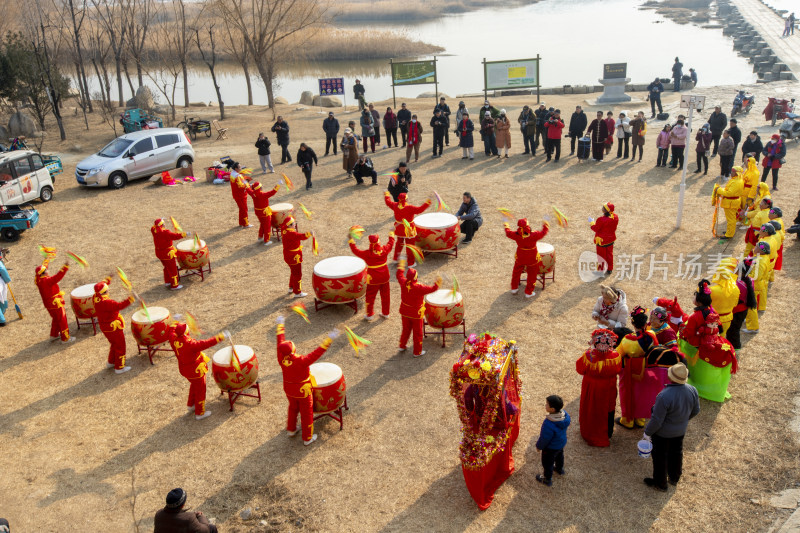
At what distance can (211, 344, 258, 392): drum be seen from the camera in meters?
8.04

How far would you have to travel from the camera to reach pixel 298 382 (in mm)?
7242

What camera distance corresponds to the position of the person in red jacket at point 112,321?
29.0 feet

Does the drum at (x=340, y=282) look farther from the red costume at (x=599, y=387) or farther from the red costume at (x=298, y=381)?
the red costume at (x=599, y=387)

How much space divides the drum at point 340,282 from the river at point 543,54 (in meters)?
28.4

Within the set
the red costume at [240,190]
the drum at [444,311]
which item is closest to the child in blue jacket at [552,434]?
the drum at [444,311]

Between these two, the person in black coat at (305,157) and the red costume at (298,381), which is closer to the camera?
the red costume at (298,381)

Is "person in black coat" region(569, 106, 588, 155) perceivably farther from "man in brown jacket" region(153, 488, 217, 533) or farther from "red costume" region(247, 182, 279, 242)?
"man in brown jacket" region(153, 488, 217, 533)

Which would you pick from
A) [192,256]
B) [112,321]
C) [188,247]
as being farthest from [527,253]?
[112,321]

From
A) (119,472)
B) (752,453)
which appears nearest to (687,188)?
(752,453)

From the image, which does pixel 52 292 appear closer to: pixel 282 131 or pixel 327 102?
pixel 282 131

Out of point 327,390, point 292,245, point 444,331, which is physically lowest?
point 444,331

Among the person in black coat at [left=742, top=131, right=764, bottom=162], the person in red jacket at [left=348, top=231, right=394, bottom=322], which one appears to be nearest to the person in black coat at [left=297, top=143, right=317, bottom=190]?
the person in red jacket at [left=348, top=231, right=394, bottom=322]

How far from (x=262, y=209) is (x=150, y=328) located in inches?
178

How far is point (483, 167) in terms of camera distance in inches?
725
